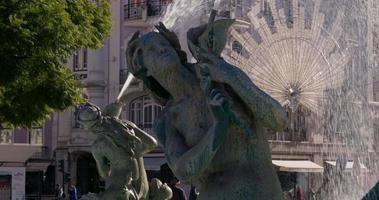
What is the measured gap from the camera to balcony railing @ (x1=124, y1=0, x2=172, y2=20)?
37812mm

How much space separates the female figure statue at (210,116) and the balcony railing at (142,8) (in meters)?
32.9

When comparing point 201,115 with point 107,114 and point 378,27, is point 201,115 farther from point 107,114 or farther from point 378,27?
point 378,27

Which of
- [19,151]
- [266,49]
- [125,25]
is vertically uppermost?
[125,25]

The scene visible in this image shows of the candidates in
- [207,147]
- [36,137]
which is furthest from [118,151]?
[36,137]

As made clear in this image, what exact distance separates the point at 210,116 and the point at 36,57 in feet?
45.5

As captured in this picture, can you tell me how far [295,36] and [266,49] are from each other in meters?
0.77

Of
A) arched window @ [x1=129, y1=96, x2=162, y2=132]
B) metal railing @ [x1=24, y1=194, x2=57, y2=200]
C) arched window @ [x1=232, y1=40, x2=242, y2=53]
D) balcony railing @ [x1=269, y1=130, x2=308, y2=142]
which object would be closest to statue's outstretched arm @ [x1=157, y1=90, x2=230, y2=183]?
arched window @ [x1=232, y1=40, x2=242, y2=53]

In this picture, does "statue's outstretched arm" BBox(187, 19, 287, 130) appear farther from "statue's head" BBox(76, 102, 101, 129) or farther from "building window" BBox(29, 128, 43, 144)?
"building window" BBox(29, 128, 43, 144)

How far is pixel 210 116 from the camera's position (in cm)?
423

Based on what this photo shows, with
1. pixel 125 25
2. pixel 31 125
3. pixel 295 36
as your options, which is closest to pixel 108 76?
pixel 125 25

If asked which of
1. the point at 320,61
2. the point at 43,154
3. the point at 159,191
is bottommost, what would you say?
the point at 43,154

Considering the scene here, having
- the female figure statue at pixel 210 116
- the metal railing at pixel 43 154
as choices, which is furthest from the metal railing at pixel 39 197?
the female figure statue at pixel 210 116

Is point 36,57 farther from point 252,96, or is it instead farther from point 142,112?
point 142,112

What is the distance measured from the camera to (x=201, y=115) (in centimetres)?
429
